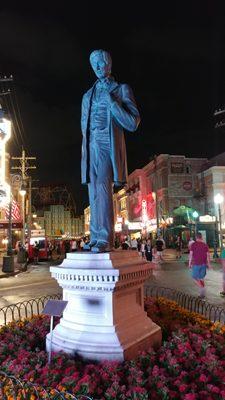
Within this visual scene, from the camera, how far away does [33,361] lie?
4.20m

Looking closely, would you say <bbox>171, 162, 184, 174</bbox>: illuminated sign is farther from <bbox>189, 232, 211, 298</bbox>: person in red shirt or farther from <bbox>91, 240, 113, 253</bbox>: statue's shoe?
<bbox>91, 240, 113, 253</bbox>: statue's shoe

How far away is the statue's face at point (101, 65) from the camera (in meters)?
5.39

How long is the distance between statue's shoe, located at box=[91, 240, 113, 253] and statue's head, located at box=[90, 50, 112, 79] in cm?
236

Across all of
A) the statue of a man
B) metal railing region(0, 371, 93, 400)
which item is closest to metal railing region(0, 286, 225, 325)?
the statue of a man

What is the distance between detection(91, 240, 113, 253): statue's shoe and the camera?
505cm

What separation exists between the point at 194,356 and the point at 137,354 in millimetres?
666

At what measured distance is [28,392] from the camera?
336 cm

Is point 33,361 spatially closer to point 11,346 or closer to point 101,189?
point 11,346

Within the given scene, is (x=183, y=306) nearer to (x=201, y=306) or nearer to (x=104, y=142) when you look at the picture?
(x=201, y=306)

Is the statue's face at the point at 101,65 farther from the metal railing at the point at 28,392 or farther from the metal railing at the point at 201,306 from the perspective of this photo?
the metal railing at the point at 201,306

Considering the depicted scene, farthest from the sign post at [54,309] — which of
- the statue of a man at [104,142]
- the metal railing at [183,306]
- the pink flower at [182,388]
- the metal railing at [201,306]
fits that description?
the metal railing at [201,306]

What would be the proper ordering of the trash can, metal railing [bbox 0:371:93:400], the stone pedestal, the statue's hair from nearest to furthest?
metal railing [bbox 0:371:93:400]
the stone pedestal
the statue's hair
the trash can

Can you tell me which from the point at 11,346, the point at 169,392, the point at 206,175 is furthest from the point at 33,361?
the point at 206,175

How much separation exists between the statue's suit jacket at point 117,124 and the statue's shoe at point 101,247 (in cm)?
86
